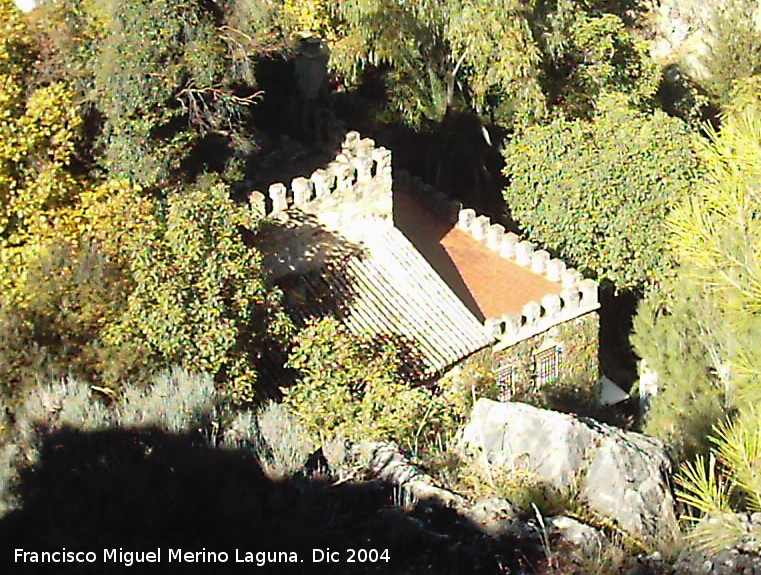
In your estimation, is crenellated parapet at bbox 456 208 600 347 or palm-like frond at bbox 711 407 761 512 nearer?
palm-like frond at bbox 711 407 761 512

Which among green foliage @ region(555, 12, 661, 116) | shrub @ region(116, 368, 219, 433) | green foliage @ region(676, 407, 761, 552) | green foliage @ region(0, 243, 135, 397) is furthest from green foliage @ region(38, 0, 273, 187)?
green foliage @ region(676, 407, 761, 552)

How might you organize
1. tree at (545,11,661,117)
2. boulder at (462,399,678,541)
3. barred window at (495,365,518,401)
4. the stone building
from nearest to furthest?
boulder at (462,399,678,541) → the stone building → barred window at (495,365,518,401) → tree at (545,11,661,117)

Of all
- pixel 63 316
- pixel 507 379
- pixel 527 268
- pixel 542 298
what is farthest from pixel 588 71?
pixel 63 316

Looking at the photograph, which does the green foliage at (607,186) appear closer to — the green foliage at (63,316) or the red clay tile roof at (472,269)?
the red clay tile roof at (472,269)

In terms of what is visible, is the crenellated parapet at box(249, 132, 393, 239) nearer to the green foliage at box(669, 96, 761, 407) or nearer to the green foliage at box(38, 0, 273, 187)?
the green foliage at box(38, 0, 273, 187)

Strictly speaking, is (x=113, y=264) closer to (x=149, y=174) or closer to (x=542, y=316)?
(x=149, y=174)

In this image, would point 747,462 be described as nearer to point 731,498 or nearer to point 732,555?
point 732,555

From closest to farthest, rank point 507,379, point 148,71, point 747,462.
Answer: point 747,462
point 148,71
point 507,379
